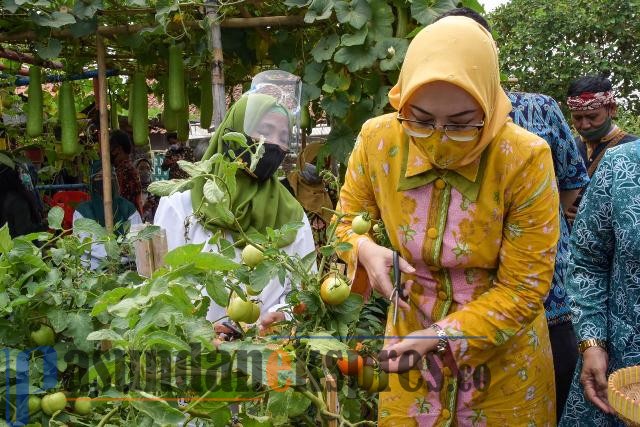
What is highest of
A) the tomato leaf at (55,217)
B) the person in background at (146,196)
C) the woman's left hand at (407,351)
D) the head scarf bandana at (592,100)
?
the head scarf bandana at (592,100)

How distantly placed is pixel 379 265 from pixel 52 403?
67cm

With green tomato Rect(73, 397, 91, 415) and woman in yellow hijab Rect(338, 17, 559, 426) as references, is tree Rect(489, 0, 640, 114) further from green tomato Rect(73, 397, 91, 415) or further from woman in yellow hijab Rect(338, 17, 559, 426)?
green tomato Rect(73, 397, 91, 415)

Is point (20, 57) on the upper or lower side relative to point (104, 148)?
upper

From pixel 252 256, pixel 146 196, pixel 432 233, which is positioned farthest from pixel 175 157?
pixel 252 256

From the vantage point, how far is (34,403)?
47.0 inches

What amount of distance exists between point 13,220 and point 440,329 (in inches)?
126

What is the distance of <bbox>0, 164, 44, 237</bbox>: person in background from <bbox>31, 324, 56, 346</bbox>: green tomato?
2.88 metres

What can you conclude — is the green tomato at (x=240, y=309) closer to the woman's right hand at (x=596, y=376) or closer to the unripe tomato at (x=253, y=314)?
the unripe tomato at (x=253, y=314)

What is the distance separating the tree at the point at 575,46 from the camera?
9664 mm

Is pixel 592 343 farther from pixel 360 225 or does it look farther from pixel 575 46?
pixel 575 46

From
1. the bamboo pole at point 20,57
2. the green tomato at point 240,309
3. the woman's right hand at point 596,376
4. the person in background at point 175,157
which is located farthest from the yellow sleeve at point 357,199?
the person in background at point 175,157

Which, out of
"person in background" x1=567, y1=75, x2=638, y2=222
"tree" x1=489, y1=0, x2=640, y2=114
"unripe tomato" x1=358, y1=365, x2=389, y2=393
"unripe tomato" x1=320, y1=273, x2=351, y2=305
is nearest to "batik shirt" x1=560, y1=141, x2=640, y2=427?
"unripe tomato" x1=358, y1=365, x2=389, y2=393

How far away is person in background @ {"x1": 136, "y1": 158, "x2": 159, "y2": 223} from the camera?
18.7 ft

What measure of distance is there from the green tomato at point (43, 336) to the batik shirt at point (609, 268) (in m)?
1.15
